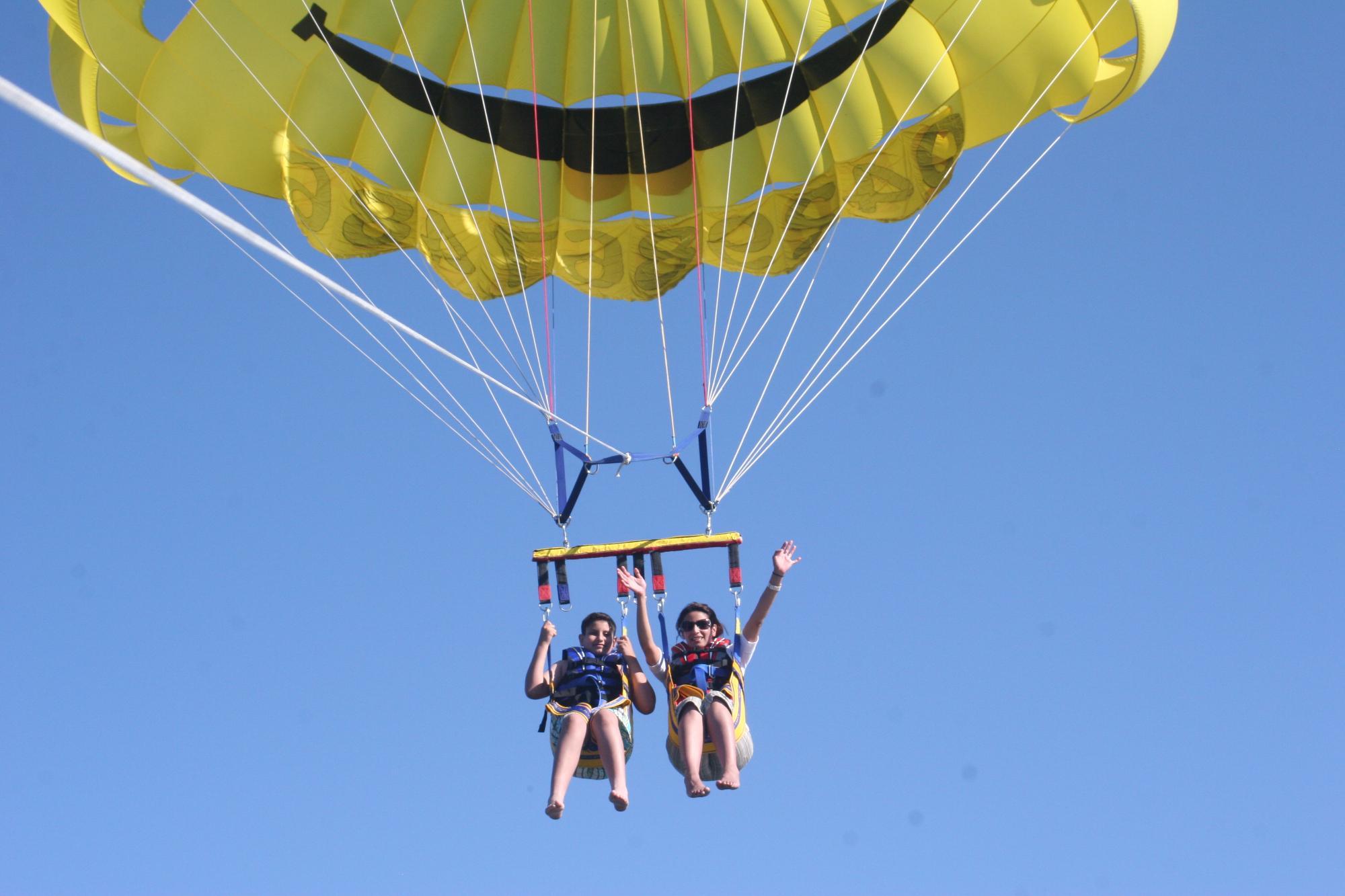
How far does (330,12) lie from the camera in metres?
9.45

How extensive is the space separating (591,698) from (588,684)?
7cm

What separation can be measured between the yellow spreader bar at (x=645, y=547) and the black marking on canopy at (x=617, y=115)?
311 cm

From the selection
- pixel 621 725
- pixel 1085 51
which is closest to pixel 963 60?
pixel 1085 51

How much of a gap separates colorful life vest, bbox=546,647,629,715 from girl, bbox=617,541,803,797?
226mm

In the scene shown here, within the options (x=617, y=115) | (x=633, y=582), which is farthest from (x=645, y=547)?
(x=617, y=115)

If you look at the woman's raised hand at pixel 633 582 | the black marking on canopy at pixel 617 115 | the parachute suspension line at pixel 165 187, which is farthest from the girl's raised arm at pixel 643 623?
the black marking on canopy at pixel 617 115

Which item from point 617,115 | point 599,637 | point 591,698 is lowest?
point 591,698

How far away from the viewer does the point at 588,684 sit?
303 inches

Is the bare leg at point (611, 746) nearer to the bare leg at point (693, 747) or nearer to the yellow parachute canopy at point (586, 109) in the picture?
the bare leg at point (693, 747)

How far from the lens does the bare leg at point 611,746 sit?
7438 millimetres

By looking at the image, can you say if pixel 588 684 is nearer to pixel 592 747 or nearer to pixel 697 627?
pixel 592 747

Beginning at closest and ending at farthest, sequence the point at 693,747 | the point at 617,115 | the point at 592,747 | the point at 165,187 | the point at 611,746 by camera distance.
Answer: the point at 165,187 → the point at 693,747 → the point at 611,746 → the point at 592,747 → the point at 617,115

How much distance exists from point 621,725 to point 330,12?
4.92 m

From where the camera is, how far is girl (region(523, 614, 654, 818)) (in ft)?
24.4
